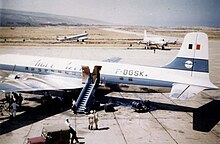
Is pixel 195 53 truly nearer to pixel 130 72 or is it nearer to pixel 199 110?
pixel 199 110

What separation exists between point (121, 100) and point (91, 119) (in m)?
8.28

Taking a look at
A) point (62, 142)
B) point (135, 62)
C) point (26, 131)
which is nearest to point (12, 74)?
point (26, 131)

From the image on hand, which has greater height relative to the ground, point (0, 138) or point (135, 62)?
point (135, 62)

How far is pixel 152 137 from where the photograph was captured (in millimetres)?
18359

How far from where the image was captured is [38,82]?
26328mm

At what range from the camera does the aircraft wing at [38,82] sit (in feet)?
76.9

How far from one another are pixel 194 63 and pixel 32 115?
1531 centimetres

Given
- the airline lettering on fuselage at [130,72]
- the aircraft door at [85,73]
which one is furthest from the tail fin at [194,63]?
the aircraft door at [85,73]

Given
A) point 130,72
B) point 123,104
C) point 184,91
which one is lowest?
point 123,104

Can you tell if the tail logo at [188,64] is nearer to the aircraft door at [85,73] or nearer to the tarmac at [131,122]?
the tarmac at [131,122]

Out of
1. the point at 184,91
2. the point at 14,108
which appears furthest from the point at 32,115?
the point at 184,91

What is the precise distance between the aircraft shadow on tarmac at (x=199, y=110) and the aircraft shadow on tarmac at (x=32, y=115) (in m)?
5.05

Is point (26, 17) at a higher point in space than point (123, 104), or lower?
higher

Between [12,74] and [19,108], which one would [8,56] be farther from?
[19,108]
